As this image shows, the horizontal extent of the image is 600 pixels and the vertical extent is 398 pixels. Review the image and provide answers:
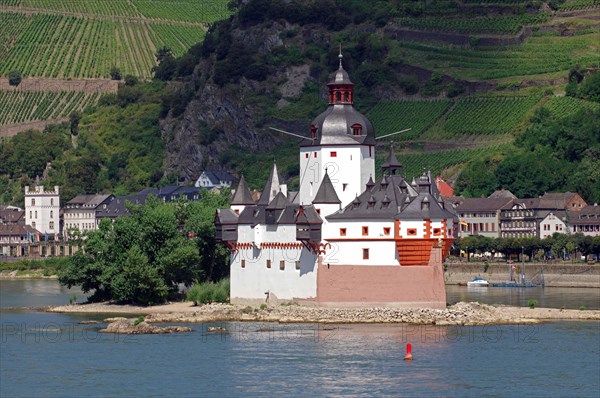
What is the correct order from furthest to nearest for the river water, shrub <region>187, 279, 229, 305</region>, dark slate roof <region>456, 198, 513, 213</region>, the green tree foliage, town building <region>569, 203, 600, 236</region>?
1. dark slate roof <region>456, 198, 513, 213</region>
2. town building <region>569, 203, 600, 236</region>
3. the green tree foliage
4. shrub <region>187, 279, 229, 305</region>
5. the river water

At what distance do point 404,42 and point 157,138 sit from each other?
2940cm

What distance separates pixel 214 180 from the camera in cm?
17462

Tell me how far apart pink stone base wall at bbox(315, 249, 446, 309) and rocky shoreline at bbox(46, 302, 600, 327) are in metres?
0.64

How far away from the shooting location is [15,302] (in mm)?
105938

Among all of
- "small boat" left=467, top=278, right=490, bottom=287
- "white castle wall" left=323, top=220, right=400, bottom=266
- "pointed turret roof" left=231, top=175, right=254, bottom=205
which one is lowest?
"small boat" left=467, top=278, right=490, bottom=287

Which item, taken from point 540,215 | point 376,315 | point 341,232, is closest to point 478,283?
point 540,215

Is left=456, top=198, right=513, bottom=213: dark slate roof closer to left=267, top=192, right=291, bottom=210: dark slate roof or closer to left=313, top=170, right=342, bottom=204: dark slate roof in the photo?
left=267, top=192, right=291, bottom=210: dark slate roof

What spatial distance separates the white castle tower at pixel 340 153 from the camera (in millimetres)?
90062

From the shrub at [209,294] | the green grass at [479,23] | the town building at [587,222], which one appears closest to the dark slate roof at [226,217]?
the shrub at [209,294]

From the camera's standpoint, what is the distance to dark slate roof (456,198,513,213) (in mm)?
150000

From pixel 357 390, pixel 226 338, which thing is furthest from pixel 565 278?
pixel 357 390

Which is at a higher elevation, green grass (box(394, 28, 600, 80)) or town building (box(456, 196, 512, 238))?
green grass (box(394, 28, 600, 80))

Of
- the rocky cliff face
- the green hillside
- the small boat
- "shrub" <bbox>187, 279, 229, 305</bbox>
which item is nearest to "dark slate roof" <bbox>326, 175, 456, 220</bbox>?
"shrub" <bbox>187, 279, 229, 305</bbox>

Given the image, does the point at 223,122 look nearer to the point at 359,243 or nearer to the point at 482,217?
the point at 482,217
